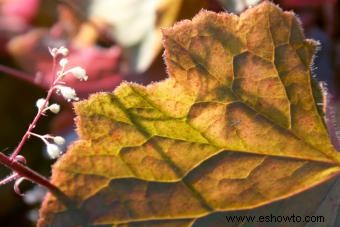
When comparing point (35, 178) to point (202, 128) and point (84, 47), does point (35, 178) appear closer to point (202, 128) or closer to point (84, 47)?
point (202, 128)

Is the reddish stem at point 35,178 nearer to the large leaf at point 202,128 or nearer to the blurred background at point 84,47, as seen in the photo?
the large leaf at point 202,128

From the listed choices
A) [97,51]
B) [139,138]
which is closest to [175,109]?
[139,138]

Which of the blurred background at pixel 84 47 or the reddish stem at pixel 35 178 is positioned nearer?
the reddish stem at pixel 35 178

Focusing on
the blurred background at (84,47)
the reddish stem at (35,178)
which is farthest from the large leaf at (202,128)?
the blurred background at (84,47)

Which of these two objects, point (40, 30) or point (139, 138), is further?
point (40, 30)

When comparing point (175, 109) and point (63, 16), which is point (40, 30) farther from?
point (175, 109)
